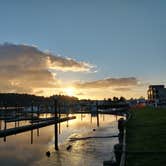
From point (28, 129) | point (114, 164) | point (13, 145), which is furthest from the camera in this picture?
point (28, 129)

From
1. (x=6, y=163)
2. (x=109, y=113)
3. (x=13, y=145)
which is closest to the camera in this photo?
(x=6, y=163)

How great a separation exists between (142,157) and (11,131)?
4072cm

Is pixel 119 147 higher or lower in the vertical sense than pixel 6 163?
higher

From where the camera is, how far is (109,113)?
18012 centimetres

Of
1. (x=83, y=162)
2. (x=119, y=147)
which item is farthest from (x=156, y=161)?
(x=83, y=162)

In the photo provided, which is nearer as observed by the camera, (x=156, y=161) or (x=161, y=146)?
(x=156, y=161)

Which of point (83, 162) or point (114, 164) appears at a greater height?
point (114, 164)

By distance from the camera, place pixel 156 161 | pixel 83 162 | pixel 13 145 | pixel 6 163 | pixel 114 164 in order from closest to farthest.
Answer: pixel 156 161, pixel 114 164, pixel 83 162, pixel 6 163, pixel 13 145

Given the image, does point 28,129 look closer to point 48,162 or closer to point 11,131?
point 11,131

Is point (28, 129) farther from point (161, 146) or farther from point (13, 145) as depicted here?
point (161, 146)

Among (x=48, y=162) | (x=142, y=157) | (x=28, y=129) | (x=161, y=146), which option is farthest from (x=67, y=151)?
(x=28, y=129)

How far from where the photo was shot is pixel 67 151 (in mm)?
35625

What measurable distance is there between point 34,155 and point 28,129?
93.9ft

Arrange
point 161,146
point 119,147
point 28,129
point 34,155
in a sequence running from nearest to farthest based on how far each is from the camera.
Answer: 1. point 119,147
2. point 161,146
3. point 34,155
4. point 28,129
